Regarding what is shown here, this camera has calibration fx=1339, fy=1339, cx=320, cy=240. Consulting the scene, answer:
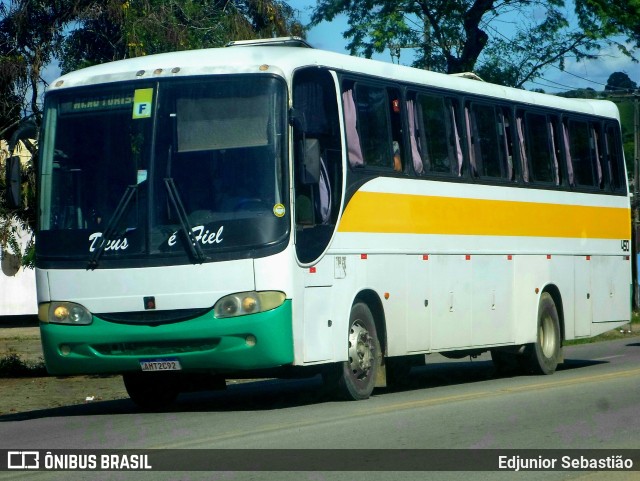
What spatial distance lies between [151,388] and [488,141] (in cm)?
579

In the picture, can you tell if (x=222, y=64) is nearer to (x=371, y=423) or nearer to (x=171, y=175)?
(x=171, y=175)

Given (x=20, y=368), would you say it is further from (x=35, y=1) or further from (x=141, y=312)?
(x=141, y=312)

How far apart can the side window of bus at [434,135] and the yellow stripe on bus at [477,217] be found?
15.5 inches

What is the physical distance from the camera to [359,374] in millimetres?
14055

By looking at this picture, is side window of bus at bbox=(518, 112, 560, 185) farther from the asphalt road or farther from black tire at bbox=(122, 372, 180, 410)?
black tire at bbox=(122, 372, 180, 410)

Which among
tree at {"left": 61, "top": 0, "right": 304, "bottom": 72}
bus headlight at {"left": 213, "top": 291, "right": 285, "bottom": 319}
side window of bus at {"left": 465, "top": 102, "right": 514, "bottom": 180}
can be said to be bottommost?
bus headlight at {"left": 213, "top": 291, "right": 285, "bottom": 319}

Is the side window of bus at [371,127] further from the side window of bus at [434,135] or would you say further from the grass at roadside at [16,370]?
the grass at roadside at [16,370]

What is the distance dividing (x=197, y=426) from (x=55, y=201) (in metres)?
2.98

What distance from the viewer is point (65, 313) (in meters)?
13.2

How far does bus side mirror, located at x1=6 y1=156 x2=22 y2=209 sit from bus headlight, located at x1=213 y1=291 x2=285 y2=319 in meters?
2.50

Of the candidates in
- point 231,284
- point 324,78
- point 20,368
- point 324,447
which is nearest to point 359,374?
point 231,284

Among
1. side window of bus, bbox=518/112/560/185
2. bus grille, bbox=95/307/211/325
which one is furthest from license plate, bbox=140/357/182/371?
side window of bus, bbox=518/112/560/185

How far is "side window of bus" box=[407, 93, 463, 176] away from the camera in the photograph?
1562cm

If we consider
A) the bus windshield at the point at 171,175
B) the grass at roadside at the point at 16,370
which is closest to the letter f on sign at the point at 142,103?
the bus windshield at the point at 171,175
